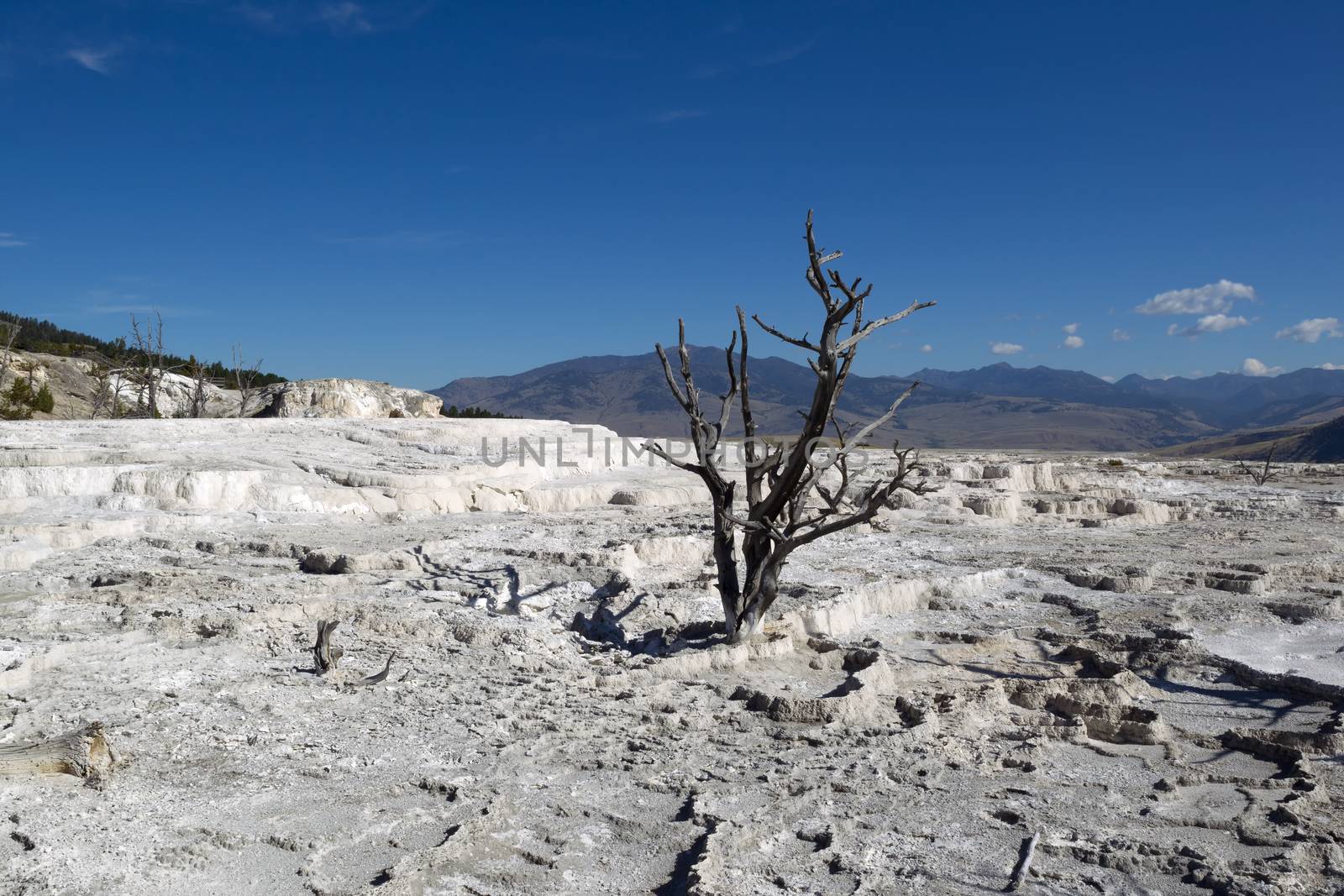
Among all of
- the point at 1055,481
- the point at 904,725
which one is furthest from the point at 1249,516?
the point at 904,725

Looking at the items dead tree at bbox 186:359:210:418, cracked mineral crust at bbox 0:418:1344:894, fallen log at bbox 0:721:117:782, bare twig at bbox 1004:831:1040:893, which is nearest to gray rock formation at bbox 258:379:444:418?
dead tree at bbox 186:359:210:418

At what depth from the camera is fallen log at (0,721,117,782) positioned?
404 centimetres

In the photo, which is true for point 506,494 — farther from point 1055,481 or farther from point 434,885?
point 1055,481

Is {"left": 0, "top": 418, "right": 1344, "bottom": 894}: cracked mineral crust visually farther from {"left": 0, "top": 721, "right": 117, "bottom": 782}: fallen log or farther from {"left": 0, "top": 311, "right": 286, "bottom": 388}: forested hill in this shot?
{"left": 0, "top": 311, "right": 286, "bottom": 388}: forested hill

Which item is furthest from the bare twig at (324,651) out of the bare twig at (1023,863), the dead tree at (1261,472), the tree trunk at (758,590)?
the dead tree at (1261,472)

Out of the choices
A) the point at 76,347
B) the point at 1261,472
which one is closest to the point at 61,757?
the point at 1261,472

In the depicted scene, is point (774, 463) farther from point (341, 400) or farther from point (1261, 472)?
point (1261, 472)

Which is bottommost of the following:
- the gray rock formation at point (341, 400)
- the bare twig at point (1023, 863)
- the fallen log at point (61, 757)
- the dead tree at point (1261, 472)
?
the bare twig at point (1023, 863)

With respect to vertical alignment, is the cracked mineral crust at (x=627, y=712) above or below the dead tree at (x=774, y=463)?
below

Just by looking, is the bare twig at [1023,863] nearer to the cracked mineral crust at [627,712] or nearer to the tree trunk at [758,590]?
the cracked mineral crust at [627,712]

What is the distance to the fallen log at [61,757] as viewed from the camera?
404 centimetres

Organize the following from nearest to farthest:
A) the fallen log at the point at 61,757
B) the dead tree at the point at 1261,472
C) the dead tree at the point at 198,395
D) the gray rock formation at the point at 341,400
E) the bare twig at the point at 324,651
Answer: the fallen log at the point at 61,757, the bare twig at the point at 324,651, the dead tree at the point at 1261,472, the gray rock formation at the point at 341,400, the dead tree at the point at 198,395

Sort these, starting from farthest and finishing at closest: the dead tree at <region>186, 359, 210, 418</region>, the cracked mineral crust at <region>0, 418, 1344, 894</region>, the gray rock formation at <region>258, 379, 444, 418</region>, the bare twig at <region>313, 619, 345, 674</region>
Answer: the dead tree at <region>186, 359, 210, 418</region>, the gray rock formation at <region>258, 379, 444, 418</region>, the bare twig at <region>313, 619, 345, 674</region>, the cracked mineral crust at <region>0, 418, 1344, 894</region>

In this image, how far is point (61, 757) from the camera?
13.4 feet
